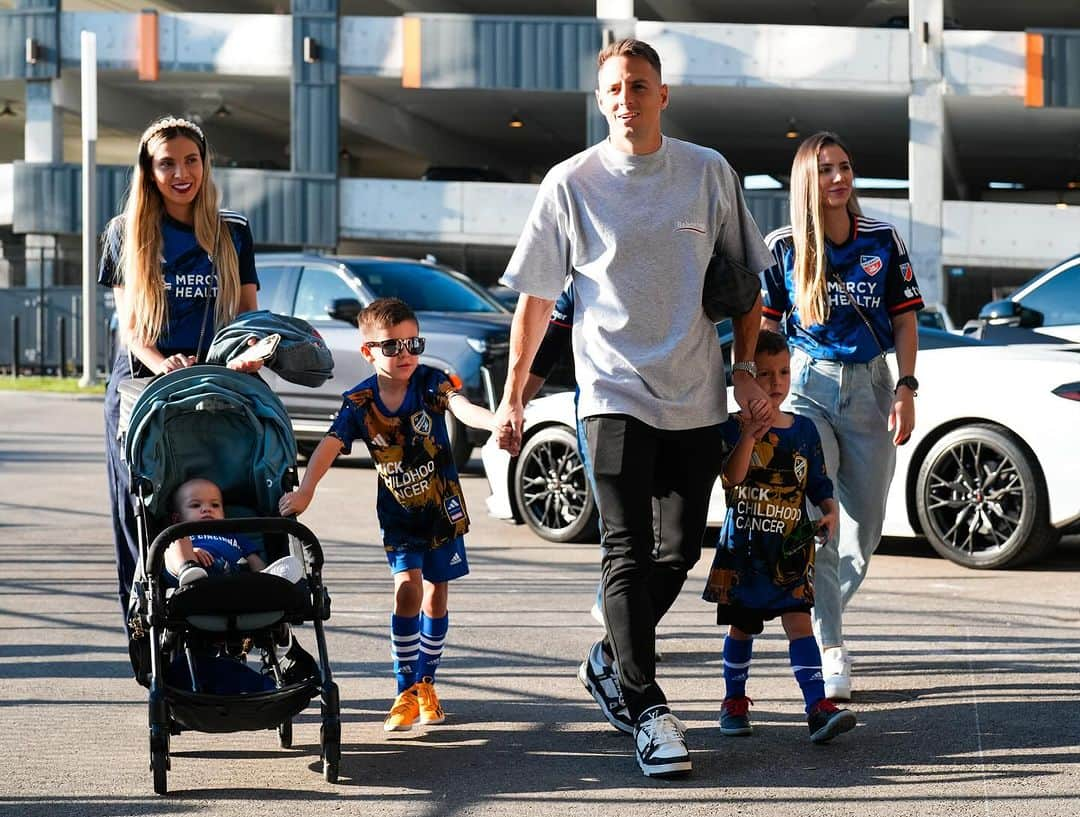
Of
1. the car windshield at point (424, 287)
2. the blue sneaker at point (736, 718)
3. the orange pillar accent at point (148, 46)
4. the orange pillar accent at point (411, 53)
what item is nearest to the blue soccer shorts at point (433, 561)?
the blue sneaker at point (736, 718)

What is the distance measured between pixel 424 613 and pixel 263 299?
32.6ft

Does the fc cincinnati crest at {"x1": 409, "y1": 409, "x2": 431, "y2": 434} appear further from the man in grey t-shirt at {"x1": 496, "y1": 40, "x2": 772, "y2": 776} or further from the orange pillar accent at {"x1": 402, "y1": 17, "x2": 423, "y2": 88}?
the orange pillar accent at {"x1": 402, "y1": 17, "x2": 423, "y2": 88}

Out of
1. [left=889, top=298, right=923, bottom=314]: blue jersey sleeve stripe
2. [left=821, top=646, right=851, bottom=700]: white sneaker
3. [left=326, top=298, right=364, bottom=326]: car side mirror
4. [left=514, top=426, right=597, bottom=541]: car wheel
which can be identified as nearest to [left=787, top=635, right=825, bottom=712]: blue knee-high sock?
[left=821, top=646, right=851, bottom=700]: white sneaker

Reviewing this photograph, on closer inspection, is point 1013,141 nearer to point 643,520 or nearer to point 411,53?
point 411,53

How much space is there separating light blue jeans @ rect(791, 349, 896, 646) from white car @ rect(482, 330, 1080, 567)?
2.99 m

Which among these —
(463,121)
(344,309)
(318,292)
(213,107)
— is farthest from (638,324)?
(213,107)

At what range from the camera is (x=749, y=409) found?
5.27m

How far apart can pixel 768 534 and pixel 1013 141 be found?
33248 mm

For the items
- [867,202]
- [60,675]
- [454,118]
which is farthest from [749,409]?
[454,118]

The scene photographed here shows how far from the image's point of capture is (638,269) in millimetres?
5066

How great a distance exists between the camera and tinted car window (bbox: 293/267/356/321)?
14.8 metres

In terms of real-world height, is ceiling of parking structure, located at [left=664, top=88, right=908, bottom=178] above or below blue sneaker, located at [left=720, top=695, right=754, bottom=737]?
above

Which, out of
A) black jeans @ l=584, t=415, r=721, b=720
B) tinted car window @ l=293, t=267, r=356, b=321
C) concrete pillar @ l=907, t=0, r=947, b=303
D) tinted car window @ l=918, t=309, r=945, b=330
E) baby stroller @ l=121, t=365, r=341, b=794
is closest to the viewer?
baby stroller @ l=121, t=365, r=341, b=794

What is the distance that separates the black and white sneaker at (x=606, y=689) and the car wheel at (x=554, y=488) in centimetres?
457
